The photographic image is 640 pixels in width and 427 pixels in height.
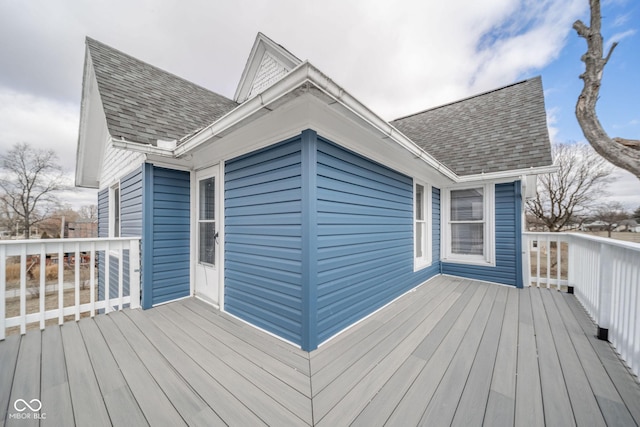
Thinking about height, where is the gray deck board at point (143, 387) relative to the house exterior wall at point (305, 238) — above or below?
below

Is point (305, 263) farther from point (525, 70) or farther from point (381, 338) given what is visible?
point (525, 70)

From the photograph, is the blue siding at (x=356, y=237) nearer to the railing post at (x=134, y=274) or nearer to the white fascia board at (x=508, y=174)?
the white fascia board at (x=508, y=174)

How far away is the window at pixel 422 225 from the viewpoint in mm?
4455

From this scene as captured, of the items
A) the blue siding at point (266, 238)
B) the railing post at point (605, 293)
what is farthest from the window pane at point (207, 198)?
the railing post at point (605, 293)

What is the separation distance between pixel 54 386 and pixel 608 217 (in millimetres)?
18821

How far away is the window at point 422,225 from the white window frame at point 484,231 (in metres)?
0.74

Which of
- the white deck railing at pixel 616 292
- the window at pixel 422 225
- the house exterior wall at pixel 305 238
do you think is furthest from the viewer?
the window at pixel 422 225

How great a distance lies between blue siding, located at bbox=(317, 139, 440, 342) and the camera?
2.32m

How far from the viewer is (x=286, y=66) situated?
531cm

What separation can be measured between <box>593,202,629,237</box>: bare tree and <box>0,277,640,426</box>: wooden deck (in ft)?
44.2

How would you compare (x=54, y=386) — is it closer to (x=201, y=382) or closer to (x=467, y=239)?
(x=201, y=382)

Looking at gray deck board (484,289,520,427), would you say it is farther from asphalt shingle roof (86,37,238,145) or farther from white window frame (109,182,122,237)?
white window frame (109,182,122,237)

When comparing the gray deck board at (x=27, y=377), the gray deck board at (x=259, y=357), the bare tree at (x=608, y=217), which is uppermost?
the bare tree at (x=608, y=217)

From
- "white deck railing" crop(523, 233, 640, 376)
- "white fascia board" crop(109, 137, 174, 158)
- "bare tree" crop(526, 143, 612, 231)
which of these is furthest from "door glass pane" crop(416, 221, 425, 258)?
"bare tree" crop(526, 143, 612, 231)
